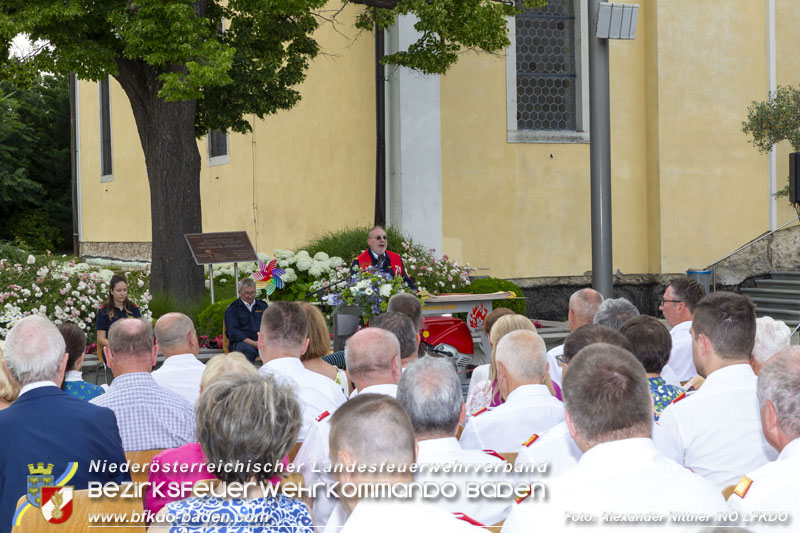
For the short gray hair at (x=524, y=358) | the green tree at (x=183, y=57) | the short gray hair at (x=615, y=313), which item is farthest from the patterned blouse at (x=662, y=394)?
the green tree at (x=183, y=57)

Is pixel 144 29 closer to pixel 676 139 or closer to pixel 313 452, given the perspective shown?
pixel 313 452

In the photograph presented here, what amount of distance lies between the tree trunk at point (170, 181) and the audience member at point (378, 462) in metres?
11.3

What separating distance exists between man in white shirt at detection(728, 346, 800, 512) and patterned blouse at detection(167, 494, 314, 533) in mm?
1452

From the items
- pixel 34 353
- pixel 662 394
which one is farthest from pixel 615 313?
pixel 34 353

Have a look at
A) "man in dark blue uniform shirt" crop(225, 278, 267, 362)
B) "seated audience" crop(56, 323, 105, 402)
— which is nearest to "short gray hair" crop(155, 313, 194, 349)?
"seated audience" crop(56, 323, 105, 402)

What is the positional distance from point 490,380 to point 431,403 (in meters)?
1.95

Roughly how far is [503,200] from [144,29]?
809 cm

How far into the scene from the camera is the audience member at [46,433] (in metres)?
3.77

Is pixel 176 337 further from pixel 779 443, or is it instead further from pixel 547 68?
pixel 547 68

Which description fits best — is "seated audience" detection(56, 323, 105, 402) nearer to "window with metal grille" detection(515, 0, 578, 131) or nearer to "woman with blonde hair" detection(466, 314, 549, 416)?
"woman with blonde hair" detection(466, 314, 549, 416)

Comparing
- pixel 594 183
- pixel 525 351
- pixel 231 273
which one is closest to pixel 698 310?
pixel 525 351

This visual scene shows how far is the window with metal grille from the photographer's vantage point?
59.2 ft

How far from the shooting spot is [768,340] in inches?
197

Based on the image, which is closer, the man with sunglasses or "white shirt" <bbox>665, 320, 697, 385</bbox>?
"white shirt" <bbox>665, 320, 697, 385</bbox>
